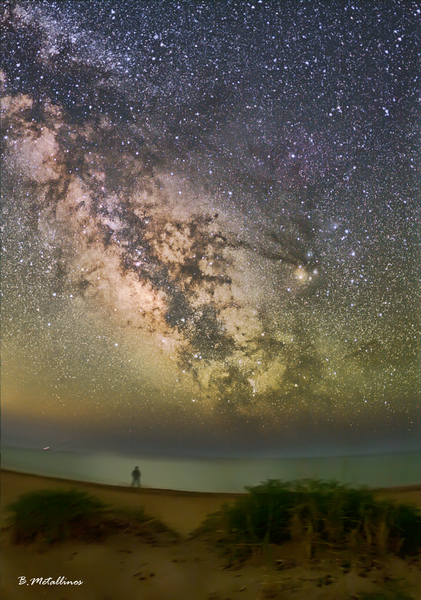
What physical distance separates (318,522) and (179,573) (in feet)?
5.06

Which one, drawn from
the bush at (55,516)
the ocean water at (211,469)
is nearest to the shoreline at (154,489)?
the ocean water at (211,469)

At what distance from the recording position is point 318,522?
12.6 ft

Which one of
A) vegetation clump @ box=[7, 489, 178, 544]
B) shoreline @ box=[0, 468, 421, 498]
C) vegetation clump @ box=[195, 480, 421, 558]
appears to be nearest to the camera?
vegetation clump @ box=[195, 480, 421, 558]

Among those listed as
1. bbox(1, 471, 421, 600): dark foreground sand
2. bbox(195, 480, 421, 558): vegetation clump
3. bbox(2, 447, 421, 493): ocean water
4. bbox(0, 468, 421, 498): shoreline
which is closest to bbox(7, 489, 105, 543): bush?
bbox(1, 471, 421, 600): dark foreground sand

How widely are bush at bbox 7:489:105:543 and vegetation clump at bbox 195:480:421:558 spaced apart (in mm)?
1309

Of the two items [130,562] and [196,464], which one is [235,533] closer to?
[130,562]

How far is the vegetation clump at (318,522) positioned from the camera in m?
3.66

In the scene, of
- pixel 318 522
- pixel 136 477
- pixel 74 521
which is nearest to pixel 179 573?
pixel 74 521

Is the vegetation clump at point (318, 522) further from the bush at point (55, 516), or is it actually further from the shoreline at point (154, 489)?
the bush at point (55, 516)

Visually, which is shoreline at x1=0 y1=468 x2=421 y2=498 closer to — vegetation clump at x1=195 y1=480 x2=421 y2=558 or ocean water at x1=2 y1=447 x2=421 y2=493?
ocean water at x1=2 y1=447 x2=421 y2=493

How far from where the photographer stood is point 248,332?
17.8 feet

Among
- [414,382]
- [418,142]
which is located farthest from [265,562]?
[418,142]

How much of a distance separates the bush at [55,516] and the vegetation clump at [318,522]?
131cm

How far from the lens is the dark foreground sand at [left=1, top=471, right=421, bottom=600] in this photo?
3.25 m
